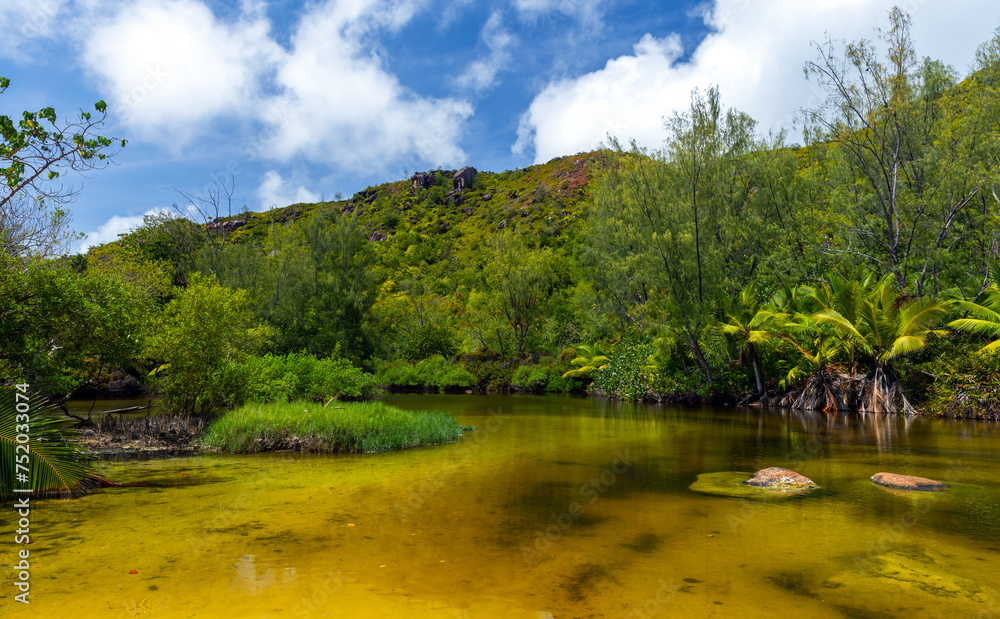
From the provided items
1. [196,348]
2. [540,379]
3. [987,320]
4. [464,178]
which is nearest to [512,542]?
[196,348]

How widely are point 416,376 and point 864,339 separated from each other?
32.6 m

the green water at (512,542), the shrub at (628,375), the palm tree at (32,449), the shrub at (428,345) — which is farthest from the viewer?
the shrub at (428,345)

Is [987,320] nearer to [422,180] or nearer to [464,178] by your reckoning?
[464,178]

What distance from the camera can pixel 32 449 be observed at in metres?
6.96

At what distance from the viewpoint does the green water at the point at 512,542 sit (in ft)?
14.4

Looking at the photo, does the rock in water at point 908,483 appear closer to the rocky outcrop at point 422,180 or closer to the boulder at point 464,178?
the boulder at point 464,178

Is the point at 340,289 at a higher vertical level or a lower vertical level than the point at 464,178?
lower

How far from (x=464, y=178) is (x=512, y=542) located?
10283cm

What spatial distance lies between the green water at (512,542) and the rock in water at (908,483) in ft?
0.89

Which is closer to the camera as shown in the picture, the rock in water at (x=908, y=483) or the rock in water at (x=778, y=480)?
the rock in water at (x=908, y=483)

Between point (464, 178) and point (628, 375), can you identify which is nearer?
point (628, 375)

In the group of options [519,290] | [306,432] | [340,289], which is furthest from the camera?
[519,290]

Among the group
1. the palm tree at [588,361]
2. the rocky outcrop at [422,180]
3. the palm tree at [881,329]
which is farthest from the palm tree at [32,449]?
A: the rocky outcrop at [422,180]

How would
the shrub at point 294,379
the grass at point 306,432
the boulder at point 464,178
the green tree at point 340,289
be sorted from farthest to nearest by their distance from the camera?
the boulder at point 464,178, the green tree at point 340,289, the shrub at point 294,379, the grass at point 306,432
